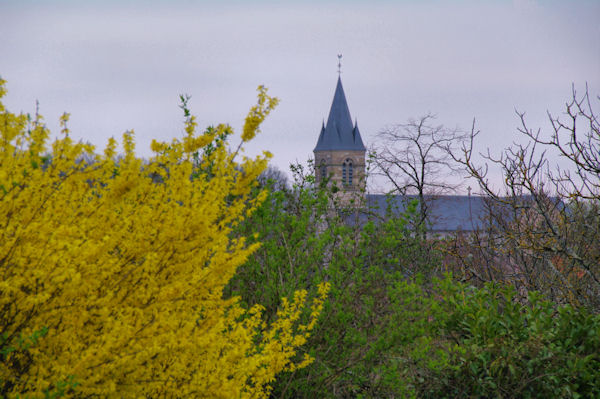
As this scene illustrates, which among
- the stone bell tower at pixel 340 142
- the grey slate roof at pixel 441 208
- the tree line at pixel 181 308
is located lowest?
the tree line at pixel 181 308

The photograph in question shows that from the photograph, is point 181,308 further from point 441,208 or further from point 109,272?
point 441,208

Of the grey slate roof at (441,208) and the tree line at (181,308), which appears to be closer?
the tree line at (181,308)

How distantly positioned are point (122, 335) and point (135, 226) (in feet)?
2.06

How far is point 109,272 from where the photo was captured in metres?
2.55

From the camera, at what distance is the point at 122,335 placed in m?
2.45

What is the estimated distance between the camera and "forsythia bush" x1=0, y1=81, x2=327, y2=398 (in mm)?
2463

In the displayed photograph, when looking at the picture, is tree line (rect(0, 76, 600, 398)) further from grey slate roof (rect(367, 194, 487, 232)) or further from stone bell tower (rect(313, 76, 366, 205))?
stone bell tower (rect(313, 76, 366, 205))

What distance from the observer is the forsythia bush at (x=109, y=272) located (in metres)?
2.46

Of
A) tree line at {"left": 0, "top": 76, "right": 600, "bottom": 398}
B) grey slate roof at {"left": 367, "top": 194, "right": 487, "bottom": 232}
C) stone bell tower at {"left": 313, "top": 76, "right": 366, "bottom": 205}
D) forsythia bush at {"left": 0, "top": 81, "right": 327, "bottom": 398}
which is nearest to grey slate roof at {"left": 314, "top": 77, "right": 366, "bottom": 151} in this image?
stone bell tower at {"left": 313, "top": 76, "right": 366, "bottom": 205}

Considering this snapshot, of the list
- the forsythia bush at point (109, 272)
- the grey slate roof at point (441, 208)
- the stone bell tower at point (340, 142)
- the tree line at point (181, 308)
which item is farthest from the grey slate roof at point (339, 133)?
the forsythia bush at point (109, 272)

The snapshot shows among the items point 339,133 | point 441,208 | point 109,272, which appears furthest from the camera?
point 339,133

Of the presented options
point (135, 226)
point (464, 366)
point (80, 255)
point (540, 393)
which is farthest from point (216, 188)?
point (540, 393)

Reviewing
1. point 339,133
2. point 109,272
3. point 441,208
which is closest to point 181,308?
point 109,272

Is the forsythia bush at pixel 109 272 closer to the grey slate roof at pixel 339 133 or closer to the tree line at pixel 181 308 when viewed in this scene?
the tree line at pixel 181 308
